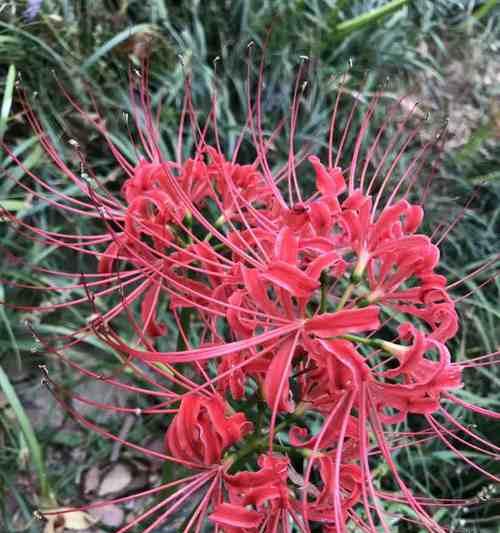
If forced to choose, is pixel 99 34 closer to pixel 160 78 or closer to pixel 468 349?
pixel 160 78

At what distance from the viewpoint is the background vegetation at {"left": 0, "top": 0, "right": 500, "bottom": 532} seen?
161 cm

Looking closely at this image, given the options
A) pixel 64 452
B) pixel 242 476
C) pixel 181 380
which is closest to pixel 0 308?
pixel 64 452

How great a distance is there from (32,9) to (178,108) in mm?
497

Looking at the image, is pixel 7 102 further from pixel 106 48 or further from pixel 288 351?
pixel 288 351

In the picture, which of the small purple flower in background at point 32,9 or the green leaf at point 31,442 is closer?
the green leaf at point 31,442

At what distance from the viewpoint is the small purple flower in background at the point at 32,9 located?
176 cm

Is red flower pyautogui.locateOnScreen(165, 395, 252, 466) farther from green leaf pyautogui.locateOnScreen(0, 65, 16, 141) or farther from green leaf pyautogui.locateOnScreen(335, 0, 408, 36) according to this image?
green leaf pyautogui.locateOnScreen(335, 0, 408, 36)

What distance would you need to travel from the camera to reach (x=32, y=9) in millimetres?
1760

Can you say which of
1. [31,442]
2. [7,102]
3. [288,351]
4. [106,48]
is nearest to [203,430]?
[288,351]

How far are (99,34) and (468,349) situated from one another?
1.49m

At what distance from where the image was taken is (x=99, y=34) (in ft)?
6.20

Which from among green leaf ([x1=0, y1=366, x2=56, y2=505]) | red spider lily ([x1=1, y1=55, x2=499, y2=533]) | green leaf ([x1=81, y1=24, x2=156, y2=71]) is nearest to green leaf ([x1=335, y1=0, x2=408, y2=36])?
green leaf ([x1=81, y1=24, x2=156, y2=71])

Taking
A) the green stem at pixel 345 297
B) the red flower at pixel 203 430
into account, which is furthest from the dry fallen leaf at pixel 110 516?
the green stem at pixel 345 297

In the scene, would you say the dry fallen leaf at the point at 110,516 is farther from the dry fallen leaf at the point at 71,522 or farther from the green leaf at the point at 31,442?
the green leaf at the point at 31,442
